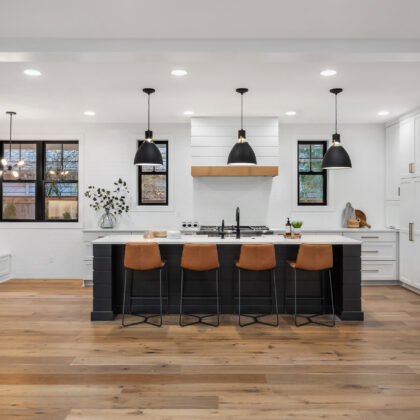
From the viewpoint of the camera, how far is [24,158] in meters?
7.03

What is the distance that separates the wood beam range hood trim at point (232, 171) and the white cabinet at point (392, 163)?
208 cm

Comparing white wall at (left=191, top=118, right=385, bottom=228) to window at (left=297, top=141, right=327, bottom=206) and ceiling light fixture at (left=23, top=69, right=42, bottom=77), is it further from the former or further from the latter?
ceiling light fixture at (left=23, top=69, right=42, bottom=77)

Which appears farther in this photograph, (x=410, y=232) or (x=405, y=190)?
(x=405, y=190)

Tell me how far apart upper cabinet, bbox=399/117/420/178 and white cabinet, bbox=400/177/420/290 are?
0.16 m

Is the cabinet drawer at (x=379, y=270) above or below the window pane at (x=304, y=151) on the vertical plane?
below

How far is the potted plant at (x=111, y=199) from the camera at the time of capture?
6.74 m

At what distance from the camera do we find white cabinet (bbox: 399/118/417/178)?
5.90m

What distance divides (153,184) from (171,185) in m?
0.36

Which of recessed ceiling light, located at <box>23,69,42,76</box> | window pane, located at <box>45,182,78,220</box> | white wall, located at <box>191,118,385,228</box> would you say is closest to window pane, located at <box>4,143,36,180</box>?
window pane, located at <box>45,182,78,220</box>

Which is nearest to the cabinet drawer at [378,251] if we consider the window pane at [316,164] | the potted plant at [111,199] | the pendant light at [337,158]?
the window pane at [316,164]

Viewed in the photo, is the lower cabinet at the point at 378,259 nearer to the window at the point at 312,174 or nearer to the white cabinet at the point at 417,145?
the window at the point at 312,174

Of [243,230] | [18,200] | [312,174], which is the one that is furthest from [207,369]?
[18,200]

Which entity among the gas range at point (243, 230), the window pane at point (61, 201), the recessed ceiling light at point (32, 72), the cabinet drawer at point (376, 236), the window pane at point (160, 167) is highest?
the recessed ceiling light at point (32, 72)

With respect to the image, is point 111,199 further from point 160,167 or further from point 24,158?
point 24,158
